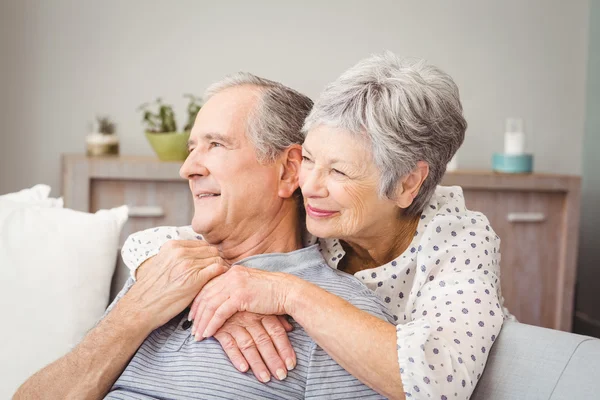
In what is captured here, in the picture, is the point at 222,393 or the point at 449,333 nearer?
the point at 449,333

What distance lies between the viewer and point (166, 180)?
338cm

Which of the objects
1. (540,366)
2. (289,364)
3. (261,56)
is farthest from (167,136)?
(540,366)

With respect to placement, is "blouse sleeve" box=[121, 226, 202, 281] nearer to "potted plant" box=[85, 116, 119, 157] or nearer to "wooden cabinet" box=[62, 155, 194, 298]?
"wooden cabinet" box=[62, 155, 194, 298]

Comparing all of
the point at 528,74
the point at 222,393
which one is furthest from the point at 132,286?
the point at 528,74

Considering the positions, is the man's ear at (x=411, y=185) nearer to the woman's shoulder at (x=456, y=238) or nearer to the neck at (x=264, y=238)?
the woman's shoulder at (x=456, y=238)

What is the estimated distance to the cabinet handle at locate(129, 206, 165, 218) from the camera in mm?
3373

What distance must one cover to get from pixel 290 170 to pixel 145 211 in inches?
69.5

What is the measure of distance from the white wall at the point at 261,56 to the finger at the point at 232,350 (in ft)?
8.28

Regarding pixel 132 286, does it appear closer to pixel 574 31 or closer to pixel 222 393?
pixel 222 393

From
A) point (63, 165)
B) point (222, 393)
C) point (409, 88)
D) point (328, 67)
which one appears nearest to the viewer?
point (222, 393)

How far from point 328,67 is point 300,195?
2278mm

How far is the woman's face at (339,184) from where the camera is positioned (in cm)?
154

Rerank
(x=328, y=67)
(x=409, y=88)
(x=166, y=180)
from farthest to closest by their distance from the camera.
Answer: (x=328, y=67)
(x=166, y=180)
(x=409, y=88)

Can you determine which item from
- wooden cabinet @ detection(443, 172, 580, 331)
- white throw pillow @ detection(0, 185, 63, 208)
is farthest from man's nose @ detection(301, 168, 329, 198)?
wooden cabinet @ detection(443, 172, 580, 331)
